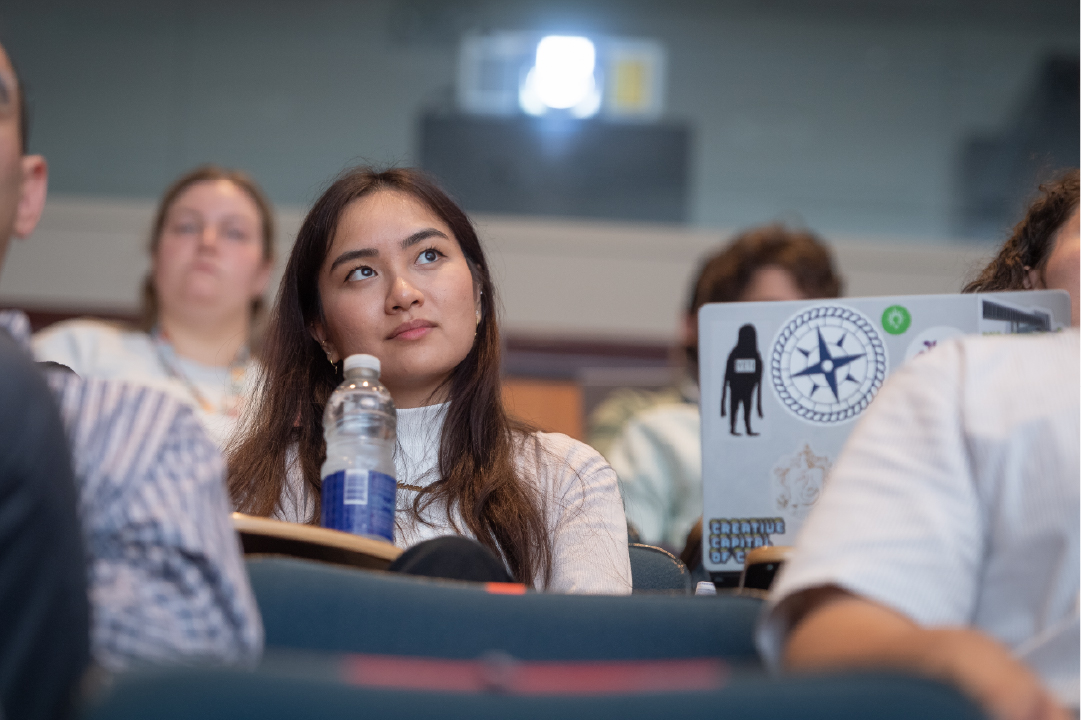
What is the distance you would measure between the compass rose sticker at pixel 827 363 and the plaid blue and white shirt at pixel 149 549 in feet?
2.76

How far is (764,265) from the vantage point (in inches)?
95.1

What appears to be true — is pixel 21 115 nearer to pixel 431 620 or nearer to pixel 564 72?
pixel 431 620

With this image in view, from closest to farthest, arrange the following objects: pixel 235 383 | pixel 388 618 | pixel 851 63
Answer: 1. pixel 388 618
2. pixel 235 383
3. pixel 851 63

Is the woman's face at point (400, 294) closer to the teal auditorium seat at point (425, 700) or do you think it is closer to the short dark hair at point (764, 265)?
the short dark hair at point (764, 265)

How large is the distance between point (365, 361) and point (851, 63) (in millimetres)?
3806

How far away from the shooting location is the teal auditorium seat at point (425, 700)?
18.5 inches

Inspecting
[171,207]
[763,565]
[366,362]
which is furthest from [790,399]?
[171,207]

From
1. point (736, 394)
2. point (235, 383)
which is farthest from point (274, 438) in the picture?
point (235, 383)

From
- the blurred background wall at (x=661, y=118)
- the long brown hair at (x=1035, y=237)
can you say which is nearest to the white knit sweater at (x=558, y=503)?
the long brown hair at (x=1035, y=237)

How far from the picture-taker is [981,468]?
0.73 m

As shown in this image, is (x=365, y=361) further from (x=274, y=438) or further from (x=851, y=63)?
(x=851, y=63)

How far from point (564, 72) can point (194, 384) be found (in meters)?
2.50

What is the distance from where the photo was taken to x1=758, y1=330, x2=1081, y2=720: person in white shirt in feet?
2.30

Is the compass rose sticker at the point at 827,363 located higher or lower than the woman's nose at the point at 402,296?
lower
